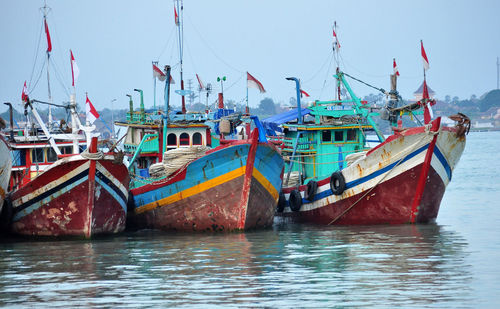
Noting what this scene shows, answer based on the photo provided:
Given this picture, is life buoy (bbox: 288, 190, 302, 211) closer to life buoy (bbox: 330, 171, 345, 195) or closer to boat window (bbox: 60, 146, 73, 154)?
life buoy (bbox: 330, 171, 345, 195)

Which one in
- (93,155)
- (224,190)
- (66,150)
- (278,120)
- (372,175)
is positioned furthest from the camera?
(278,120)

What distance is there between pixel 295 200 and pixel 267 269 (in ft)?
33.7

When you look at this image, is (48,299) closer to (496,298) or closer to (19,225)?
(496,298)

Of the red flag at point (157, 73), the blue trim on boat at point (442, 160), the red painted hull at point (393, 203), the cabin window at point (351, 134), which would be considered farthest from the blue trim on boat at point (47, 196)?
the blue trim on boat at point (442, 160)

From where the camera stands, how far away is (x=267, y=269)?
57.4 ft

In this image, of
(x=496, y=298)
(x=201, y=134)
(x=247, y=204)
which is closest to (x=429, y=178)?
(x=247, y=204)

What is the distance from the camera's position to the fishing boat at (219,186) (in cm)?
2369

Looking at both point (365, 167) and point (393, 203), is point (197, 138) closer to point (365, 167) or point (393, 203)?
point (365, 167)

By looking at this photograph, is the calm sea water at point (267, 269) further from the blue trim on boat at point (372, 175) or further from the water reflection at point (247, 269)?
the blue trim on boat at point (372, 175)

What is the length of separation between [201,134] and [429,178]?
8.19 metres

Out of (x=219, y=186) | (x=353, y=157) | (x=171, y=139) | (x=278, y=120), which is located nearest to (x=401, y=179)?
(x=353, y=157)

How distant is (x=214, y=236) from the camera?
928 inches

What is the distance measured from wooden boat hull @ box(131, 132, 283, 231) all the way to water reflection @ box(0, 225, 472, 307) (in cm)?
71

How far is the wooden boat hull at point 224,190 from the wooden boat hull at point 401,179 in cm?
249
